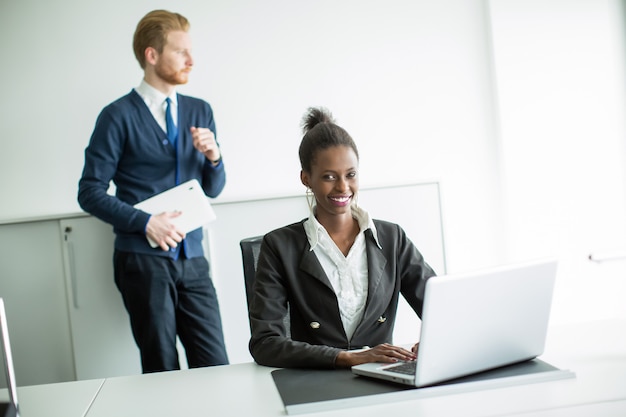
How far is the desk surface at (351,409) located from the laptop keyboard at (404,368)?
107 mm

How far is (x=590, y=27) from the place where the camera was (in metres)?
3.82

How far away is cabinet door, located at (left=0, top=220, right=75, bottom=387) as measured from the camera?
318 cm

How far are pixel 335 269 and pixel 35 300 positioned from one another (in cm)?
174

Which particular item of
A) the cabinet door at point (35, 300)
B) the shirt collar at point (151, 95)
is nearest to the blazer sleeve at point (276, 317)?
the shirt collar at point (151, 95)

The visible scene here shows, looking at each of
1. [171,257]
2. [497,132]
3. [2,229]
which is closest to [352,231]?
[171,257]

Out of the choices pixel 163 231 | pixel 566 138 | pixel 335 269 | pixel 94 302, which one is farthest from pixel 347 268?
pixel 566 138

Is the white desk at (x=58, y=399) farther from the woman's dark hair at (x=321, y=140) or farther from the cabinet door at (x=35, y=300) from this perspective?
the cabinet door at (x=35, y=300)

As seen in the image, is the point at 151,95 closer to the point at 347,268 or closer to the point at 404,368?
the point at 347,268

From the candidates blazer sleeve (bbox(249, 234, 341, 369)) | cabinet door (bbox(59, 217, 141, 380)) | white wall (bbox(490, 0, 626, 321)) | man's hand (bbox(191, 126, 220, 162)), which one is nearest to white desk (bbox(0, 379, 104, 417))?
blazer sleeve (bbox(249, 234, 341, 369))

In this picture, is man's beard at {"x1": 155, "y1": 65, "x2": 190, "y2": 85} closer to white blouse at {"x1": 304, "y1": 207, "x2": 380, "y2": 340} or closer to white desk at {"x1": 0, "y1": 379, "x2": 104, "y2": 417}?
white blouse at {"x1": 304, "y1": 207, "x2": 380, "y2": 340}

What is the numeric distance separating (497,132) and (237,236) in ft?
4.91

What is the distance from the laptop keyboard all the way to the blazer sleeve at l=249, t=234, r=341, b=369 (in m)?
0.17

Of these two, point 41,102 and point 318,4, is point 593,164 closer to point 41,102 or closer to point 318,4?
point 318,4

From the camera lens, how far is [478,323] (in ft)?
4.78
